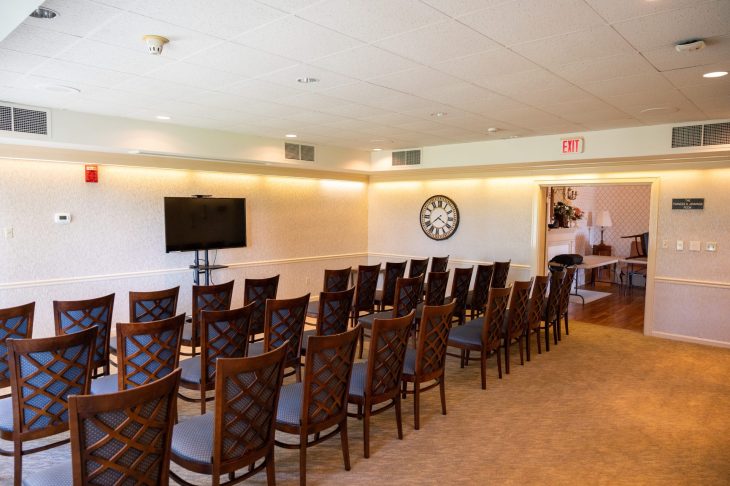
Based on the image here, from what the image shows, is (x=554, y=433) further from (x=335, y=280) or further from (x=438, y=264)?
(x=438, y=264)

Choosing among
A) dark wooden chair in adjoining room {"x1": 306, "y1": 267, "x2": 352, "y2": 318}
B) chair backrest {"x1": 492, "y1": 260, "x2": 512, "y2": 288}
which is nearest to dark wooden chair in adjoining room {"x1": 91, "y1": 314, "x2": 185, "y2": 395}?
dark wooden chair in adjoining room {"x1": 306, "y1": 267, "x2": 352, "y2": 318}

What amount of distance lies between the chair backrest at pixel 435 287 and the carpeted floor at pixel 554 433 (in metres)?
0.74

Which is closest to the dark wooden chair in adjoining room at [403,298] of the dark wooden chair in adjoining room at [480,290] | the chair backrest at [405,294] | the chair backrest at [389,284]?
the chair backrest at [405,294]

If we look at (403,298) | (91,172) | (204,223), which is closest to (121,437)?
(403,298)

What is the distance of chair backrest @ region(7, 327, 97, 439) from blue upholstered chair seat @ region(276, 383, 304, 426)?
116cm

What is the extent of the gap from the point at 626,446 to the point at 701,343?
144 inches

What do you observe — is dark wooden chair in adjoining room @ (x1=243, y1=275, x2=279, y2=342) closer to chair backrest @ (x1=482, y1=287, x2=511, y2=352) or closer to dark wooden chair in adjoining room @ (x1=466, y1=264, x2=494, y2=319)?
chair backrest @ (x1=482, y1=287, x2=511, y2=352)

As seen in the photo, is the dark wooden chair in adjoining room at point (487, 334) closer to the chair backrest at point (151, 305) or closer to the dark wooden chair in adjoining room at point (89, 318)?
the chair backrest at point (151, 305)

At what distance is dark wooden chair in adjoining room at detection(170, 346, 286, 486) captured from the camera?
7.64 ft

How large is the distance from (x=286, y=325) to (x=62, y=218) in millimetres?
3786

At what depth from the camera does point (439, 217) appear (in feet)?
28.6

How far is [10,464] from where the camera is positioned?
312 centimetres

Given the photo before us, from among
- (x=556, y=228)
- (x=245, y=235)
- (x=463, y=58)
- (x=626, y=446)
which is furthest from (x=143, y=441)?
(x=556, y=228)

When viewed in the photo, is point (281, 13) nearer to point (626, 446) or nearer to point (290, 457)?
point (290, 457)
